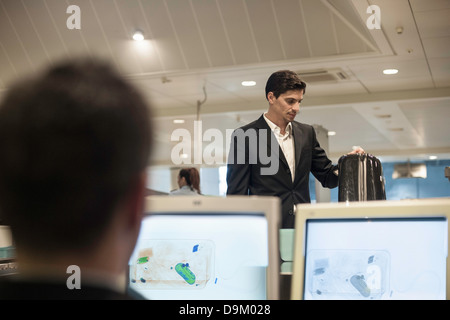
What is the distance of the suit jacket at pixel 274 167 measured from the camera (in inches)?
112

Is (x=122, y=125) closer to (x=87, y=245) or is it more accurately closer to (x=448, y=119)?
(x=87, y=245)

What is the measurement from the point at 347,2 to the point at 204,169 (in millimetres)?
10594

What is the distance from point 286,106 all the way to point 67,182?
250 cm

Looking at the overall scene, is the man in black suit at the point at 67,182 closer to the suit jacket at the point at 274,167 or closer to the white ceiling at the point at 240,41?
the suit jacket at the point at 274,167

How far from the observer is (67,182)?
682mm

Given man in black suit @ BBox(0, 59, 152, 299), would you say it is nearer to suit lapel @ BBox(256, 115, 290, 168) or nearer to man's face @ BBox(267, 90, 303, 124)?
suit lapel @ BBox(256, 115, 290, 168)

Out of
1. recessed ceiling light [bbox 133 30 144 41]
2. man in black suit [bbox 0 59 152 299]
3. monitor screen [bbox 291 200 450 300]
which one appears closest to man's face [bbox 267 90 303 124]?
monitor screen [bbox 291 200 450 300]

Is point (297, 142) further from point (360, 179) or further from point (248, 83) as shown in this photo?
point (248, 83)

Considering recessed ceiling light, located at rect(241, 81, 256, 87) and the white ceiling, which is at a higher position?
the white ceiling

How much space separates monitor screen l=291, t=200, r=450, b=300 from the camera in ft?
4.46

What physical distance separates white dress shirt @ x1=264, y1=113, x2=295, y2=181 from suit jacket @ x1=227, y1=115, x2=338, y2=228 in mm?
53

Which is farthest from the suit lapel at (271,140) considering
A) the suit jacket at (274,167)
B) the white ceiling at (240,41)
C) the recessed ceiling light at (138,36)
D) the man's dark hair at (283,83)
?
the recessed ceiling light at (138,36)

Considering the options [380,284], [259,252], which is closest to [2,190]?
[259,252]
